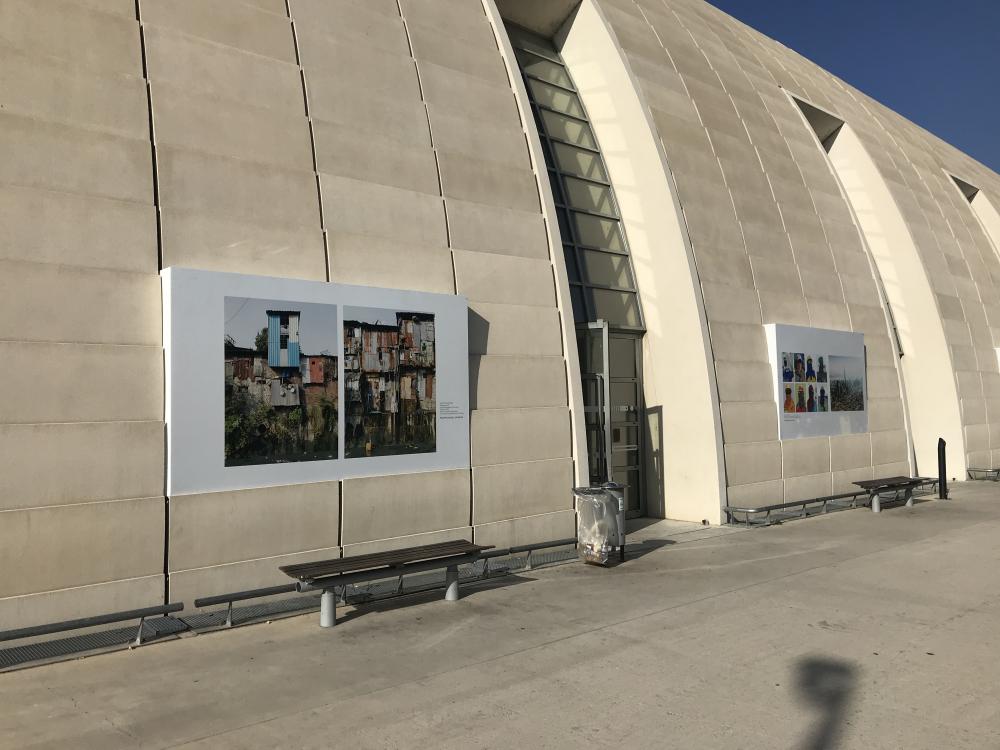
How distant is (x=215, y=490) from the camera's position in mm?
8422

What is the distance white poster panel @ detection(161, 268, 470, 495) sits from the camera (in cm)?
829

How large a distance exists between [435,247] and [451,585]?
477 centimetres

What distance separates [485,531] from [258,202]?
5401 mm

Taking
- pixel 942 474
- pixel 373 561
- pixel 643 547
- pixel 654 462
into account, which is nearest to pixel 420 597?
pixel 373 561

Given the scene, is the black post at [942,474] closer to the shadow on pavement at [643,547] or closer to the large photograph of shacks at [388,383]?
the shadow on pavement at [643,547]

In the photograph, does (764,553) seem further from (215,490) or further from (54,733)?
(54,733)

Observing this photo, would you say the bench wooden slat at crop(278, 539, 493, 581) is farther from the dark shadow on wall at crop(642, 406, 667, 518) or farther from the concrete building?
the dark shadow on wall at crop(642, 406, 667, 518)

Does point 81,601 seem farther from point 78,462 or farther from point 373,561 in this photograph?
point 373,561

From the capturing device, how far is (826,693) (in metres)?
5.95

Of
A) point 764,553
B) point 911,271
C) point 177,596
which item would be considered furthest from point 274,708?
point 911,271

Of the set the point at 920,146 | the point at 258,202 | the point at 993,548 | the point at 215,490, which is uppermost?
the point at 920,146

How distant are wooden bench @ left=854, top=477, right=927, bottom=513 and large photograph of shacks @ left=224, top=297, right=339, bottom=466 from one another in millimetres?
11810

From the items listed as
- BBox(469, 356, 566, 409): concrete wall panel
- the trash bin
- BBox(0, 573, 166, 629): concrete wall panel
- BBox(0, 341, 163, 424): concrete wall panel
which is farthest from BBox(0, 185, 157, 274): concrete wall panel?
the trash bin

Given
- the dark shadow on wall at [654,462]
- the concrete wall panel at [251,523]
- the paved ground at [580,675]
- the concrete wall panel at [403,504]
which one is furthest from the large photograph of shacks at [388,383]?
A: the dark shadow on wall at [654,462]
